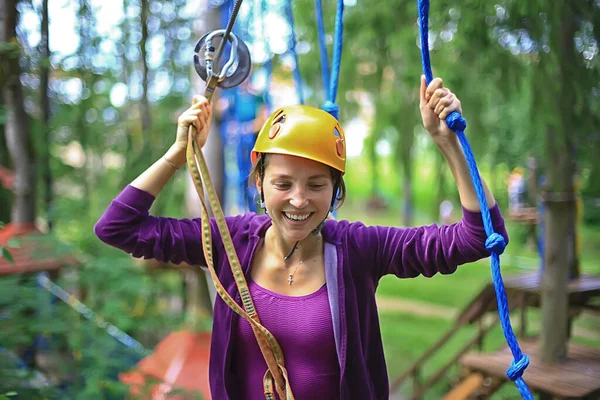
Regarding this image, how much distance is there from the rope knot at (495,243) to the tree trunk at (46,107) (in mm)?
2392

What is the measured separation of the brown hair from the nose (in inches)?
4.4

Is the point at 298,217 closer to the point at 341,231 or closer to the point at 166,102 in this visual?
the point at 341,231

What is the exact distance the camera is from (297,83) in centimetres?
304

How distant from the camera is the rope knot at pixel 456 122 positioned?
1.42 m

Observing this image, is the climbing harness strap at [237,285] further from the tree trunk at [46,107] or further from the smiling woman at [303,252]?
the tree trunk at [46,107]

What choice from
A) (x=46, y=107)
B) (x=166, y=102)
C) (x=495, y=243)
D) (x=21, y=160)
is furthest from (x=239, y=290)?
(x=166, y=102)

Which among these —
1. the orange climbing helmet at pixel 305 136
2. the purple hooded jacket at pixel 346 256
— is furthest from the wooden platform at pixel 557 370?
the orange climbing helmet at pixel 305 136

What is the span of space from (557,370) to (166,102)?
13.2ft

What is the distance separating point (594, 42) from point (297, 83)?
1461 millimetres

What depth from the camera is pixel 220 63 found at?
1636mm

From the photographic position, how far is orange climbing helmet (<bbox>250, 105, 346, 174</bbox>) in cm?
141

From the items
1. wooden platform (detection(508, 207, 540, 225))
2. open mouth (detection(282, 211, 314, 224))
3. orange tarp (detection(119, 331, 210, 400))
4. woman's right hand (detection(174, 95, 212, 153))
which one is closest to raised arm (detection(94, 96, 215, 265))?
woman's right hand (detection(174, 95, 212, 153))

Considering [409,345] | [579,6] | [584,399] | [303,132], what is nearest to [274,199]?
[303,132]

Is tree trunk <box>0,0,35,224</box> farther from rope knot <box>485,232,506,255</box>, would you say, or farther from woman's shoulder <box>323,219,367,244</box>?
rope knot <box>485,232,506,255</box>
